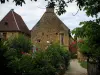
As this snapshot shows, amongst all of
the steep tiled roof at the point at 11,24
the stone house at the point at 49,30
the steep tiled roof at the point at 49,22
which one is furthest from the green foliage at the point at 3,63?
the steep tiled roof at the point at 11,24

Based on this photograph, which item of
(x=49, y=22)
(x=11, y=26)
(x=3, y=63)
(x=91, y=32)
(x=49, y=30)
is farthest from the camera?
(x=11, y=26)

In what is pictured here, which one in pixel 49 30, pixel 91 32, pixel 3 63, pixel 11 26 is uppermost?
pixel 11 26

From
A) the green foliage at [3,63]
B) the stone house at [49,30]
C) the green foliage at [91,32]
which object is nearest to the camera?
the green foliage at [3,63]

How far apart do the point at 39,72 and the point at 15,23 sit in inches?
1548

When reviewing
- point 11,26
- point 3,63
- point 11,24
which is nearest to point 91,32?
point 3,63

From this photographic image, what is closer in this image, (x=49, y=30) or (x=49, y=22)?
(x=49, y=22)

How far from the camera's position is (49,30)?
52031 mm

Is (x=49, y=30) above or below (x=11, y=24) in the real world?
below

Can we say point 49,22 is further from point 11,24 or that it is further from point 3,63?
point 3,63

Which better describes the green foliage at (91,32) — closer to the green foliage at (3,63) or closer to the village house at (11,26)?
the green foliage at (3,63)

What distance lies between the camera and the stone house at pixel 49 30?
51.4m

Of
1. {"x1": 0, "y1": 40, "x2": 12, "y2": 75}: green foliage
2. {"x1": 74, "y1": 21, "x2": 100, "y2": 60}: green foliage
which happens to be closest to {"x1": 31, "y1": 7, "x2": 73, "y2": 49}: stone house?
{"x1": 74, "y1": 21, "x2": 100, "y2": 60}: green foliage

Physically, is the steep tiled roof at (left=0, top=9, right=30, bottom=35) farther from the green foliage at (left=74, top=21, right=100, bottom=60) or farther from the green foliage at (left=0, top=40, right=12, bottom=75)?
the green foliage at (left=0, top=40, right=12, bottom=75)

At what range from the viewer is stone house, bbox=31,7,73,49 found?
169ft
